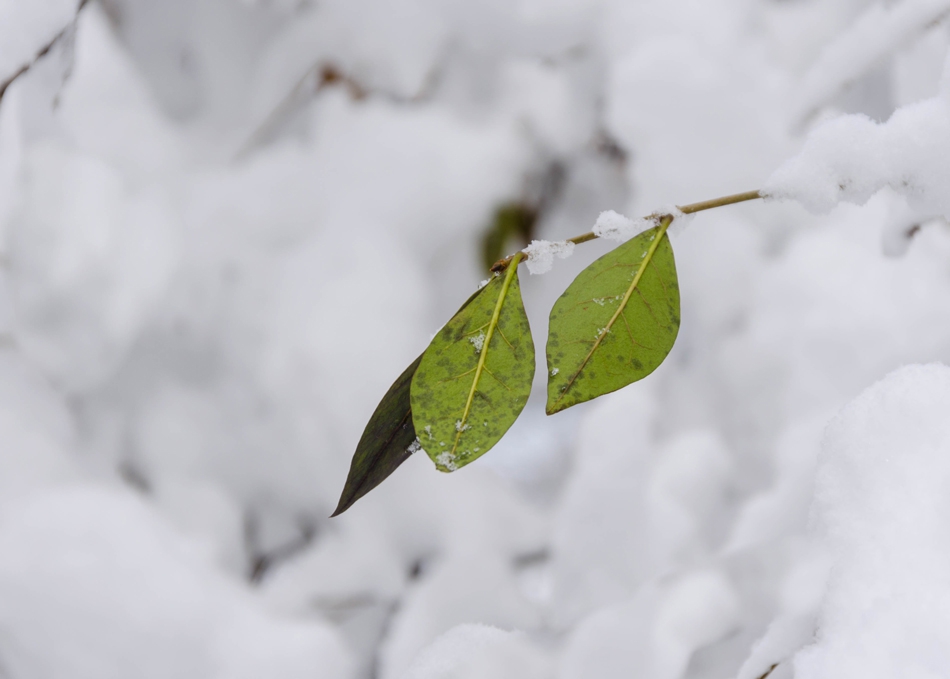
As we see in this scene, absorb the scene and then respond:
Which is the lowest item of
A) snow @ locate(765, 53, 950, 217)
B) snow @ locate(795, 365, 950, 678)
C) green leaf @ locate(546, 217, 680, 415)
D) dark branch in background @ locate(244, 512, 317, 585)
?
dark branch in background @ locate(244, 512, 317, 585)

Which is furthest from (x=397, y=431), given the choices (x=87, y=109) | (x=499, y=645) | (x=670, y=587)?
(x=87, y=109)

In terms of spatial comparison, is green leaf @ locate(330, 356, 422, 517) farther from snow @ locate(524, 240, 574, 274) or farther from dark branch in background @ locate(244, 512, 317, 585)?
dark branch in background @ locate(244, 512, 317, 585)

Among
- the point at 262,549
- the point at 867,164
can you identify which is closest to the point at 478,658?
the point at 262,549

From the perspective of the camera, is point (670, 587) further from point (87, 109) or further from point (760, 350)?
point (87, 109)

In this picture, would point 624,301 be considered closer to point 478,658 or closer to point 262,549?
point 478,658

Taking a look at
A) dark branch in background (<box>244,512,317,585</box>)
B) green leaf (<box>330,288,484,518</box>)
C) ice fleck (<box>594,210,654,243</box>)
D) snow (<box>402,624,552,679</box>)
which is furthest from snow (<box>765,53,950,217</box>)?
dark branch in background (<box>244,512,317,585</box>)

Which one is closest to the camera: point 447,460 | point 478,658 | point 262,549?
point 447,460

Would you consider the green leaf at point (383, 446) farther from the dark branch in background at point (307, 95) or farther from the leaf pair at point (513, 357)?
the dark branch in background at point (307, 95)
